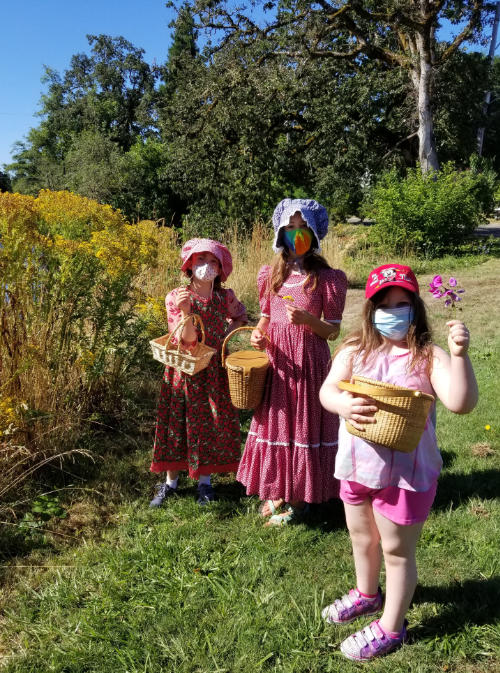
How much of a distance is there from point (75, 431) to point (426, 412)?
2.67 metres

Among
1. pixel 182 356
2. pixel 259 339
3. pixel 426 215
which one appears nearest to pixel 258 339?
pixel 259 339

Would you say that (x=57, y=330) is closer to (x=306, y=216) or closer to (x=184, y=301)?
(x=184, y=301)

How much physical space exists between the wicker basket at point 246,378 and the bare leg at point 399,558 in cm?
93

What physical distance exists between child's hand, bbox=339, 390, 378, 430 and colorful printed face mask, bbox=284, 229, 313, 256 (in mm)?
1092

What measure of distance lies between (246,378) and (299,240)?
73 centimetres

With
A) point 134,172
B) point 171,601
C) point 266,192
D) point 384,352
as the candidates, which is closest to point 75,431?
point 171,601

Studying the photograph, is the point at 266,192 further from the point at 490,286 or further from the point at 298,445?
the point at 298,445

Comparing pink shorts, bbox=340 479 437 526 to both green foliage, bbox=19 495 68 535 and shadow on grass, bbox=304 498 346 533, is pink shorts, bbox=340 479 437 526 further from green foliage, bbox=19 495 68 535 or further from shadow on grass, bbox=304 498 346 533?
green foliage, bbox=19 495 68 535

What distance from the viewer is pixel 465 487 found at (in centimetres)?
295

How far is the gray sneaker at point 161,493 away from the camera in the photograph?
9.83 ft

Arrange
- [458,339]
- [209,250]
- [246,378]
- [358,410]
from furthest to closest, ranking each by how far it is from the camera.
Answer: [209,250], [246,378], [358,410], [458,339]

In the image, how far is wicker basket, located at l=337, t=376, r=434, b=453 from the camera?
4.81ft

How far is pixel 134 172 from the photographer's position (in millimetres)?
16531

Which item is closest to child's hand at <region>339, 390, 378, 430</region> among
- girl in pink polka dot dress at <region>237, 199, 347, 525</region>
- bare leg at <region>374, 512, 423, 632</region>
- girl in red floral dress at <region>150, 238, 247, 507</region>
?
bare leg at <region>374, 512, 423, 632</region>
